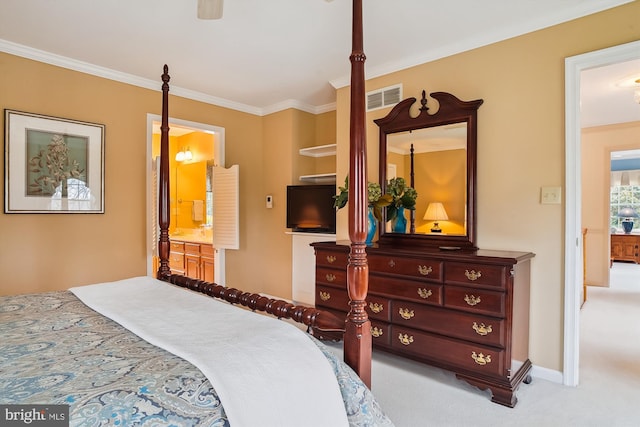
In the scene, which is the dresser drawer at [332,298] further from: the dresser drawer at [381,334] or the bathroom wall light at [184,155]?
the bathroom wall light at [184,155]

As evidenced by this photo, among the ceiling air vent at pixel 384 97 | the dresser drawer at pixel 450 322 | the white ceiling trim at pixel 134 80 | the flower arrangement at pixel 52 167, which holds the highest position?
the white ceiling trim at pixel 134 80

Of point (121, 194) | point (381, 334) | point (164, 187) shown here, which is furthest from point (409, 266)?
point (121, 194)

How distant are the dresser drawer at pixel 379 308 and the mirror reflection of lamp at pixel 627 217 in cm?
922

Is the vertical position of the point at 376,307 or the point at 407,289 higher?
the point at 407,289

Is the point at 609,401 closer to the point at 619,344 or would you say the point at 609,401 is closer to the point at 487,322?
the point at 487,322

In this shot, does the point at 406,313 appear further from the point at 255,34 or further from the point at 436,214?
the point at 255,34

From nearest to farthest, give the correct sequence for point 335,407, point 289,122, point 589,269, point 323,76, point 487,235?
point 335,407, point 487,235, point 323,76, point 289,122, point 589,269

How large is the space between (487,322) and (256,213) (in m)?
3.19

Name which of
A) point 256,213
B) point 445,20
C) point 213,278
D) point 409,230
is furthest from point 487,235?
point 213,278

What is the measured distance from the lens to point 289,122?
4.49 meters

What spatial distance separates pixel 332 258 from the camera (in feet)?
10.2

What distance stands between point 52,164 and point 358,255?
3034 millimetres

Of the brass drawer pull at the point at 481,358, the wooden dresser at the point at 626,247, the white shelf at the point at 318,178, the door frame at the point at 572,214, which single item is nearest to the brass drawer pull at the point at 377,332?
the brass drawer pull at the point at 481,358

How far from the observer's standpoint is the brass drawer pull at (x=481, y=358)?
2.28m
